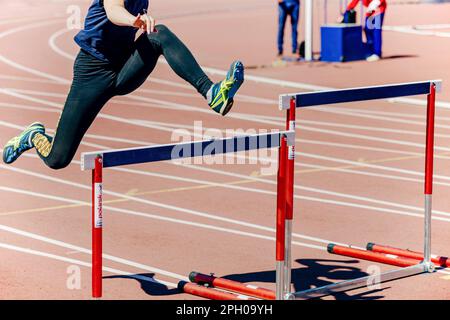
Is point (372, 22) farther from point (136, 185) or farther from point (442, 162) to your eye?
point (136, 185)

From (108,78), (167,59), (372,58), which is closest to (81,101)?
(108,78)

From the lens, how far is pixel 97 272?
7.30 metres

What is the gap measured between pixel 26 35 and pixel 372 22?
10.6 m

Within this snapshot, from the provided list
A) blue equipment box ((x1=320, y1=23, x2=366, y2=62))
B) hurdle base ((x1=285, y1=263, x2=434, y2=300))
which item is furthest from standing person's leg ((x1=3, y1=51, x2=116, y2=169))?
blue equipment box ((x1=320, y1=23, x2=366, y2=62))

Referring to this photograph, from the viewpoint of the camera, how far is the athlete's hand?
25.9 feet

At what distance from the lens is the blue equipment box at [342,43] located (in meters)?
23.2

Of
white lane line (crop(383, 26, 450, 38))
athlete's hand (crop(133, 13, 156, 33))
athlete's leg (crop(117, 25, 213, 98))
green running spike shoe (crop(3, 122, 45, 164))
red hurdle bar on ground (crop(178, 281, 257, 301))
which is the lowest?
red hurdle bar on ground (crop(178, 281, 257, 301))

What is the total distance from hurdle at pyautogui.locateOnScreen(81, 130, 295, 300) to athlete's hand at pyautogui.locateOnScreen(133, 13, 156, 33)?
88 centimetres

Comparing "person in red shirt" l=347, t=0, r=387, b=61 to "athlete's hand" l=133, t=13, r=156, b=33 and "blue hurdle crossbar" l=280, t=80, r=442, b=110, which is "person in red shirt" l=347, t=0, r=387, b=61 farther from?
"athlete's hand" l=133, t=13, r=156, b=33

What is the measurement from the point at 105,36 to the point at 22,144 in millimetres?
1505

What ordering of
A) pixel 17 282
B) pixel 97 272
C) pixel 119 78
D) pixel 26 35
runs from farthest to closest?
pixel 26 35, pixel 17 282, pixel 119 78, pixel 97 272

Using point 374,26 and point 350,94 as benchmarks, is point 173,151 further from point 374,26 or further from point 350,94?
point 374,26

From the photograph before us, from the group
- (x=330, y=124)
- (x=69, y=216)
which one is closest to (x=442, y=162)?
(x=330, y=124)

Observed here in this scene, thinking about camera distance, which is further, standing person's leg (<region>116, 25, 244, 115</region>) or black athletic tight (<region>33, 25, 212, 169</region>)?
black athletic tight (<region>33, 25, 212, 169</region>)
